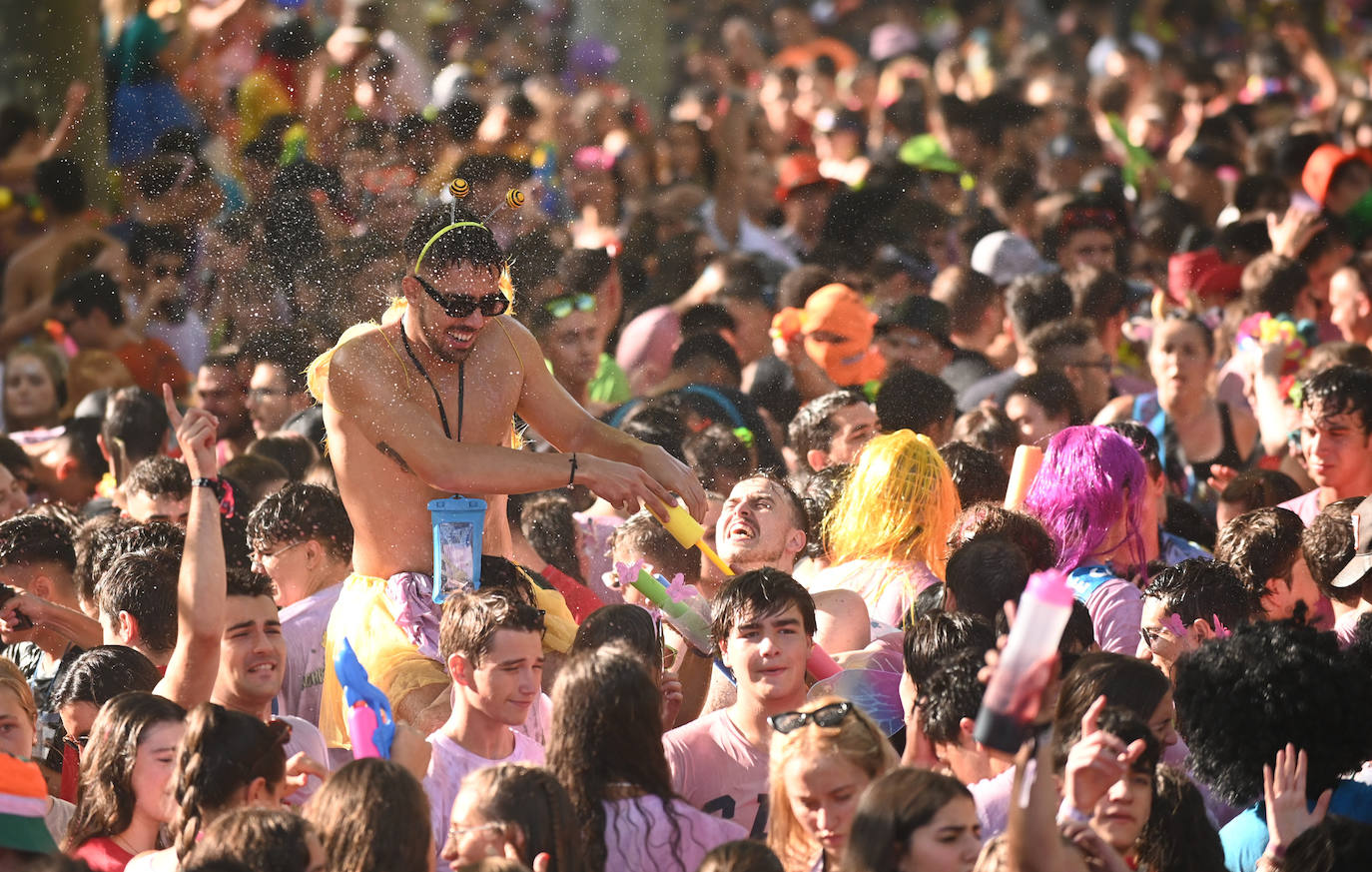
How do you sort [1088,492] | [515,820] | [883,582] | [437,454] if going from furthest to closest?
[883,582], [1088,492], [437,454], [515,820]

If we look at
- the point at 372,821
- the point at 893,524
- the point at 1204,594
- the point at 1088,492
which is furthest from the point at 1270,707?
the point at 372,821

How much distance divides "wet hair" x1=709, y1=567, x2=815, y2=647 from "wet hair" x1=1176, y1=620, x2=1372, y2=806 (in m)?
1.01

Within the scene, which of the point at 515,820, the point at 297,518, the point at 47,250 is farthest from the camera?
the point at 47,250

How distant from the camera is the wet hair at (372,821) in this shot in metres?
3.50

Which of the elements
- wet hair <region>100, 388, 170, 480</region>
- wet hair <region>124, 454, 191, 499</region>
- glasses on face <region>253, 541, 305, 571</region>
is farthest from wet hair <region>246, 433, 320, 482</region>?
glasses on face <region>253, 541, 305, 571</region>

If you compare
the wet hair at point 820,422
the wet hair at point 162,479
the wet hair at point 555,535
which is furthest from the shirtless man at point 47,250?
the wet hair at point 820,422

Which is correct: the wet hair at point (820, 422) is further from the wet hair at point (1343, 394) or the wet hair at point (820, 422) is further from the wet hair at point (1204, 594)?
the wet hair at point (1204, 594)

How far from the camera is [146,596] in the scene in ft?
17.0

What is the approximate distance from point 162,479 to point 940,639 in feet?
10.1

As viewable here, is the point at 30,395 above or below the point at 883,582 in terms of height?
above

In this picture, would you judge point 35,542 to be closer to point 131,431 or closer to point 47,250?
point 131,431

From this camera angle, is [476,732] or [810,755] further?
[476,732]

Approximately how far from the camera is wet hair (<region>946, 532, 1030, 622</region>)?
483cm

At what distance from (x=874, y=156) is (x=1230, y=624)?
9.22m
